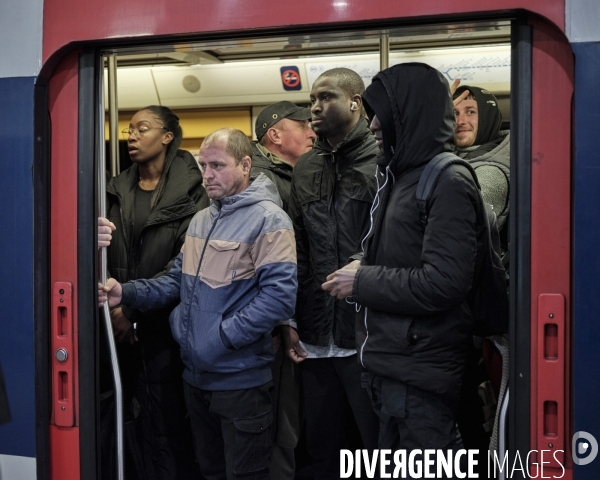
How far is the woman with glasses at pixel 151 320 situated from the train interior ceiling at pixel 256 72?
762 millimetres

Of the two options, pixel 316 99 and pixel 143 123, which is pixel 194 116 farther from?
pixel 316 99

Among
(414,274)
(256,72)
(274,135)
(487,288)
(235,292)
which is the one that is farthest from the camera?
(256,72)

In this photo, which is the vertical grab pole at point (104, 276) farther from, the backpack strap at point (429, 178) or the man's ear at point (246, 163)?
the backpack strap at point (429, 178)

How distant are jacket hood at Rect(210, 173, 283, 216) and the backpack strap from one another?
Answer: 2.83ft

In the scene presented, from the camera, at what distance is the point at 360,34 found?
2420 mm

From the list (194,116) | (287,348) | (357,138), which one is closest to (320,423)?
(287,348)

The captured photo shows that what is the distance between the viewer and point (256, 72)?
4.95m

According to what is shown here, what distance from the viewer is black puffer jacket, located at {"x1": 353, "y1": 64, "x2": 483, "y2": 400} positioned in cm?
227

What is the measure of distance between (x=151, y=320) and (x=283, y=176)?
0.99 metres

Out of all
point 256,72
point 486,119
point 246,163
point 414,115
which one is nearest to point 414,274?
point 414,115

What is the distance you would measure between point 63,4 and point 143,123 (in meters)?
1.13

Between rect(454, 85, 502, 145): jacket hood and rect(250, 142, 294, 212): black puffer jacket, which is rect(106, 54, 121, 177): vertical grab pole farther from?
rect(454, 85, 502, 145): jacket hood

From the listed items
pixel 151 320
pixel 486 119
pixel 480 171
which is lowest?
pixel 151 320

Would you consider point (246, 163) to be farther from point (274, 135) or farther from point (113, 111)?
point (113, 111)
